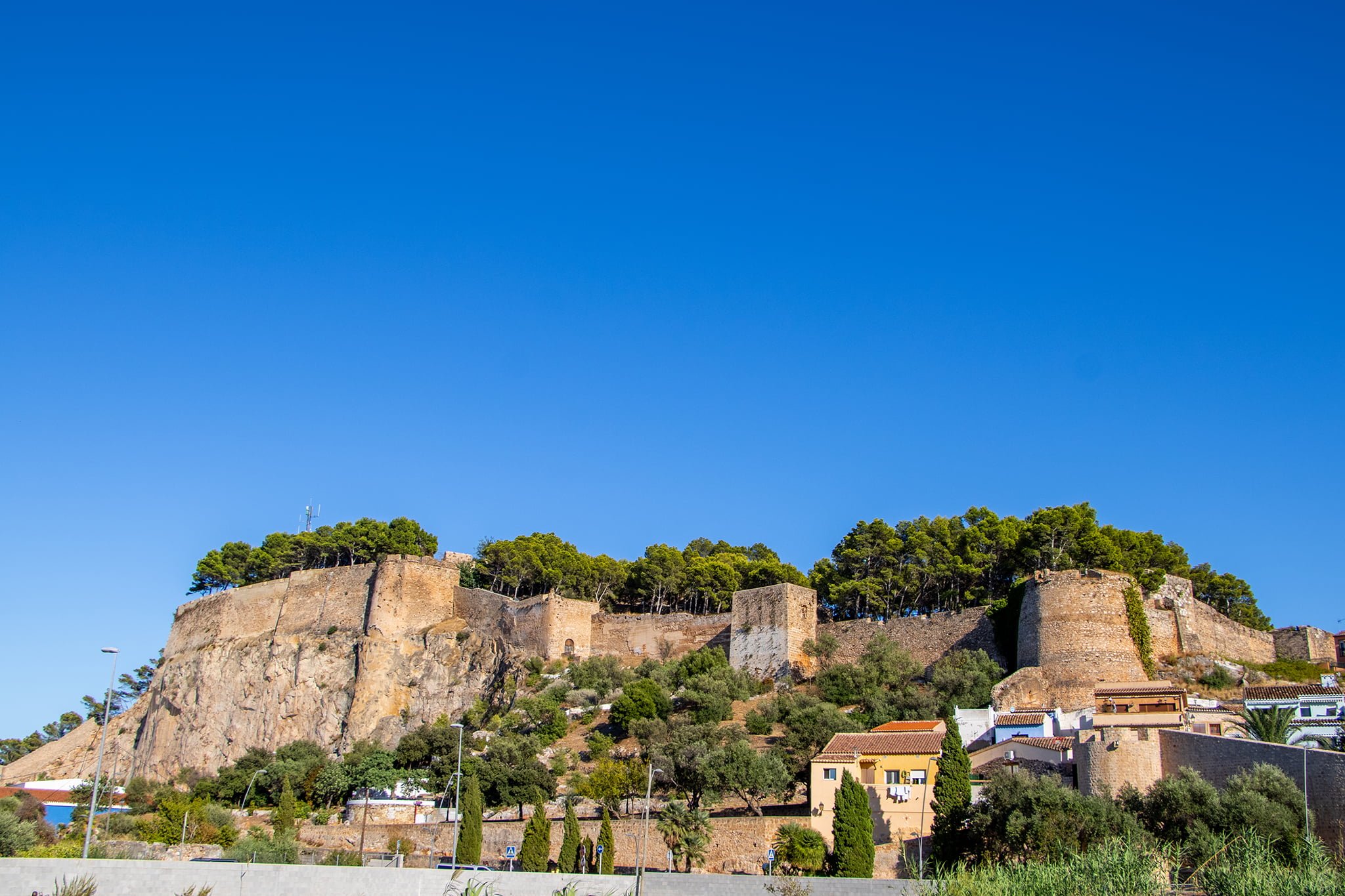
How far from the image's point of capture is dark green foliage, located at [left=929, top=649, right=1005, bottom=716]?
135 ft

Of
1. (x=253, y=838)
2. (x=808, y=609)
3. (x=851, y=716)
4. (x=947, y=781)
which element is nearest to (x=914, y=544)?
(x=808, y=609)

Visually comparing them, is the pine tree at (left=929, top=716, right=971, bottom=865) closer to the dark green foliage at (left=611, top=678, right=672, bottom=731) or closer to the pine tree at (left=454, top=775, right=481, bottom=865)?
the pine tree at (left=454, top=775, right=481, bottom=865)

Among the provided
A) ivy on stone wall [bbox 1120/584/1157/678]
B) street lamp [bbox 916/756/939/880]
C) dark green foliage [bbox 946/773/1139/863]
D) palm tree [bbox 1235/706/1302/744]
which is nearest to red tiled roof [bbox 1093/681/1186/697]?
ivy on stone wall [bbox 1120/584/1157/678]

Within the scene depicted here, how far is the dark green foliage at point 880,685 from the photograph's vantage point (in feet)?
134

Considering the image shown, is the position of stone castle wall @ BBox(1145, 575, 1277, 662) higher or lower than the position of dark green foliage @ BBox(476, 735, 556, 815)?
higher

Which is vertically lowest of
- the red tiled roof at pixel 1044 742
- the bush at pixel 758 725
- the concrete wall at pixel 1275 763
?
the concrete wall at pixel 1275 763

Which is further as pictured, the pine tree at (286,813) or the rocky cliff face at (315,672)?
the rocky cliff face at (315,672)

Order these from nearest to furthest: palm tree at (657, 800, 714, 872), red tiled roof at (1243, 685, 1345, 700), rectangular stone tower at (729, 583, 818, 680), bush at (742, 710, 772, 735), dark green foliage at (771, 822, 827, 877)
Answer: dark green foliage at (771, 822, 827, 877) → palm tree at (657, 800, 714, 872) → red tiled roof at (1243, 685, 1345, 700) → bush at (742, 710, 772, 735) → rectangular stone tower at (729, 583, 818, 680)

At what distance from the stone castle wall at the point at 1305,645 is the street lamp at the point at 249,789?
40143mm

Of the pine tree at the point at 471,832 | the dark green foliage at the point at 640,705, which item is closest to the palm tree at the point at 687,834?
the pine tree at the point at 471,832

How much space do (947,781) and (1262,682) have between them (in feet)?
60.7

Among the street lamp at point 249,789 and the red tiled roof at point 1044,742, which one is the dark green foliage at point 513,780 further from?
the red tiled roof at point 1044,742

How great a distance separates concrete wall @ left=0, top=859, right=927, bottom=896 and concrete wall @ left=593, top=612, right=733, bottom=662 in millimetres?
30117

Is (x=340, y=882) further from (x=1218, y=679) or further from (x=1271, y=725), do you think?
(x=1218, y=679)
